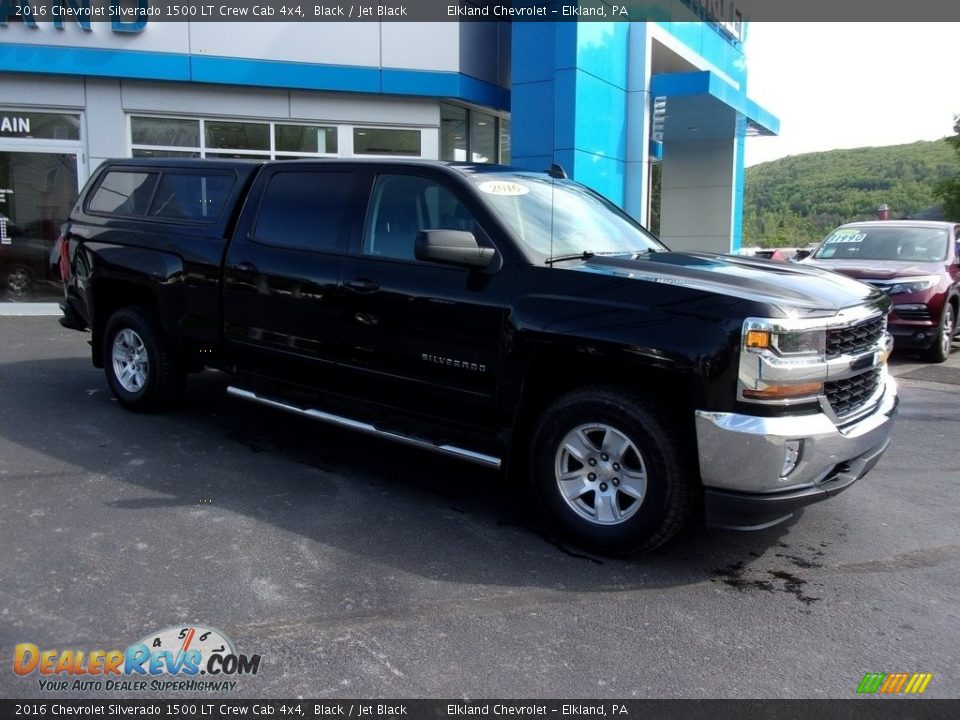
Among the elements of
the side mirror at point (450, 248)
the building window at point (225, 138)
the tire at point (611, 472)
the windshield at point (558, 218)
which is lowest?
the tire at point (611, 472)

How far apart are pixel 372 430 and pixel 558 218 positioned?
1689 mm

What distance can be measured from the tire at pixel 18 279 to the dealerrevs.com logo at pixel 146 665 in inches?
448

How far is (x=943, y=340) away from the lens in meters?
9.90

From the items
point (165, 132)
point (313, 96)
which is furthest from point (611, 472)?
point (165, 132)

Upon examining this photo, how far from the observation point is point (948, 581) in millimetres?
3824

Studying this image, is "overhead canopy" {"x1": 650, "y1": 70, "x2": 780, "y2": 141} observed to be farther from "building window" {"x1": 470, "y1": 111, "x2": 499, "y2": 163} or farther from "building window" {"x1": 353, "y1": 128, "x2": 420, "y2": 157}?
"building window" {"x1": 353, "y1": 128, "x2": 420, "y2": 157}

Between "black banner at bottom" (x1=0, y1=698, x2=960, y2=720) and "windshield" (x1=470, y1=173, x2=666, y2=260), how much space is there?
7.65 ft

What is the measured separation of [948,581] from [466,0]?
506 inches

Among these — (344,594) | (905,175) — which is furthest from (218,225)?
(905,175)

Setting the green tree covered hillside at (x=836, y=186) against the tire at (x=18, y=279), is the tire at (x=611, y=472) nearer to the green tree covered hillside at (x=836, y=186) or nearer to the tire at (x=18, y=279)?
the tire at (x=18, y=279)

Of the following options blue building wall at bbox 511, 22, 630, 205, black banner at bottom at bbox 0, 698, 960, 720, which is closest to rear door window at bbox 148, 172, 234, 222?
black banner at bottom at bbox 0, 698, 960, 720

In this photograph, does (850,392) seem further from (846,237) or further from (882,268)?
(846,237)

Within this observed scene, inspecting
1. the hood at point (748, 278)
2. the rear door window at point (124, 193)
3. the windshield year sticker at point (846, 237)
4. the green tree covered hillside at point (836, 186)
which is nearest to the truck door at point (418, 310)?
the hood at point (748, 278)

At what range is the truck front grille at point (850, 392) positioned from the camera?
3850mm
